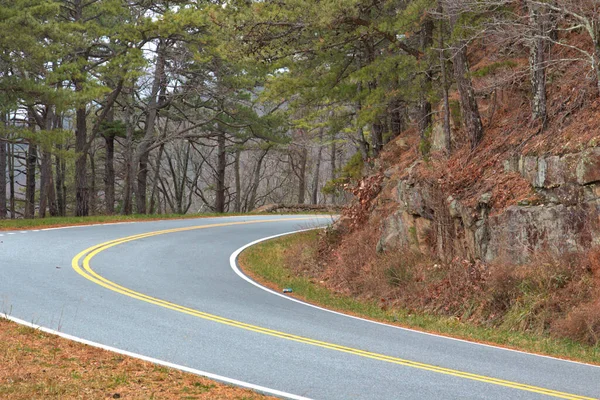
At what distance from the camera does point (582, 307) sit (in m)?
10.8

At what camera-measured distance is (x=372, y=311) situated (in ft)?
43.5

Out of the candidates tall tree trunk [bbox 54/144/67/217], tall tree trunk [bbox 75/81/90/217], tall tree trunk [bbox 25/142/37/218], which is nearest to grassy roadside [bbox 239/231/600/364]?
tall tree trunk [bbox 75/81/90/217]

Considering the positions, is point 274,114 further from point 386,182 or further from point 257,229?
point 386,182

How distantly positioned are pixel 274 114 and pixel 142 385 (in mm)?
28761

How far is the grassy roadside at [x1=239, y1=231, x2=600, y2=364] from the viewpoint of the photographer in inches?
403

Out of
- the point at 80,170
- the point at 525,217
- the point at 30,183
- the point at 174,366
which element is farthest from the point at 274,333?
the point at 30,183

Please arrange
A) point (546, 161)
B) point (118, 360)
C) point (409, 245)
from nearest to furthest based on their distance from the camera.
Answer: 1. point (118, 360)
2. point (546, 161)
3. point (409, 245)

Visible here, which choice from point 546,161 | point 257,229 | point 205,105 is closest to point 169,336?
point 546,161

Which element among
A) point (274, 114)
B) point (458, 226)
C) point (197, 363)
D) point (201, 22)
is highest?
point (201, 22)

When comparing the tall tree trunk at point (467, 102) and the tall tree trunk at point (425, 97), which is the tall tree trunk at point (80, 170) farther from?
the tall tree trunk at point (467, 102)

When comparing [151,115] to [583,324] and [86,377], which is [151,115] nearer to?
[583,324]

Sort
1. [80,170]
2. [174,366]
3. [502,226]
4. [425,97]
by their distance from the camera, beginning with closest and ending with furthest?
[174,366] → [502,226] → [425,97] → [80,170]

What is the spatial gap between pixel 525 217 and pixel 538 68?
330 cm

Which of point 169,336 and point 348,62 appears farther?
point 348,62
